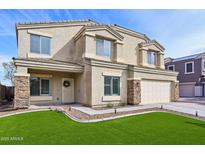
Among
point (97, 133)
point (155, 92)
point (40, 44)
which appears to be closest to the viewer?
point (97, 133)

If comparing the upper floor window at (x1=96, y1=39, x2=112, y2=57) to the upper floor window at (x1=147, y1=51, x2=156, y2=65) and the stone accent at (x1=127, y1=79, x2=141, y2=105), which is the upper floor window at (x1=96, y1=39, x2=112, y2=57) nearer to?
the stone accent at (x1=127, y1=79, x2=141, y2=105)

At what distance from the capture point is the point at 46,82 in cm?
1377

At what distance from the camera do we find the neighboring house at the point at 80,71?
11.9m

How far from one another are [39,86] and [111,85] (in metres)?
6.28

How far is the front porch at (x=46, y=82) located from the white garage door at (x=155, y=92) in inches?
235

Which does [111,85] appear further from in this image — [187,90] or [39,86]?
[187,90]

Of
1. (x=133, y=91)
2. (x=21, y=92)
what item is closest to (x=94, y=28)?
(x=133, y=91)

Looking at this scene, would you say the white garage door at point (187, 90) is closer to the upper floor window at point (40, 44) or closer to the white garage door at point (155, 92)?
the white garage door at point (155, 92)

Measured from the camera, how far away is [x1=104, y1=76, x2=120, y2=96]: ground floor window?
12.5 meters

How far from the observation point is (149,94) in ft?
48.3

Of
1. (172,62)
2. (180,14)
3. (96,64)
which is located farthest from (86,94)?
(172,62)

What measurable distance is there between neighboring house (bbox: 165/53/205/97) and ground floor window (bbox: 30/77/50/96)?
22966mm
